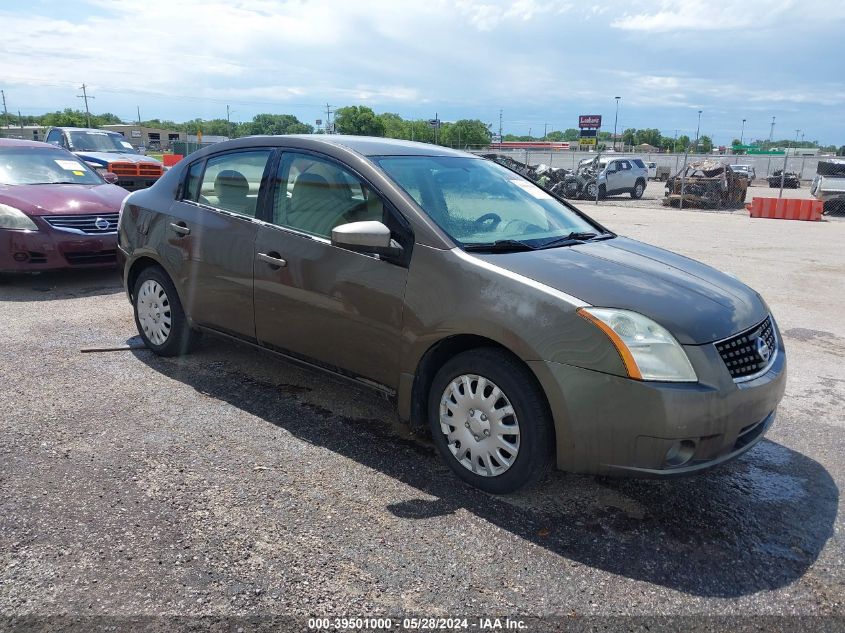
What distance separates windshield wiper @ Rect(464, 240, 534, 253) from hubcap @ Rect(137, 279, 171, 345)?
2621mm

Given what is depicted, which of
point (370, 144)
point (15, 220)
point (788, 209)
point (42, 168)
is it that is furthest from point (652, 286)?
point (788, 209)

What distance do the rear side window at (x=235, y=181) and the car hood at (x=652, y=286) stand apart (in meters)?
1.78

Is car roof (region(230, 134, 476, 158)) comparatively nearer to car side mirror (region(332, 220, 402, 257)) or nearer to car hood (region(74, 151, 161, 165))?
car side mirror (region(332, 220, 402, 257))

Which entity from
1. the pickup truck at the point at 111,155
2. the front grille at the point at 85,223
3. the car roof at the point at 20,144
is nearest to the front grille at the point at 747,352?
the front grille at the point at 85,223

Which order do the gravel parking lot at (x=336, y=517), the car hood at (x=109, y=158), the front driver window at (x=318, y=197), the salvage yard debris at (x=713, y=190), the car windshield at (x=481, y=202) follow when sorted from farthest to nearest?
the salvage yard debris at (x=713, y=190), the car hood at (x=109, y=158), the front driver window at (x=318, y=197), the car windshield at (x=481, y=202), the gravel parking lot at (x=336, y=517)

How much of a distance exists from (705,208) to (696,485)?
2299cm

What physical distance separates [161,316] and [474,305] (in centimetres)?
289

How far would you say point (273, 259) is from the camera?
4.12 m

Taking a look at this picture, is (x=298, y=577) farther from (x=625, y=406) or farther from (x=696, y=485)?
(x=696, y=485)

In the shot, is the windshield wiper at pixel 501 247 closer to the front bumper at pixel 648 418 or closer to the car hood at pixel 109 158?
the front bumper at pixel 648 418

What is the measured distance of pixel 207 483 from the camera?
342 cm

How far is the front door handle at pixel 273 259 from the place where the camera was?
409 cm

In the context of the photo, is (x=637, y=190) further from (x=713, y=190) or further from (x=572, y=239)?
(x=572, y=239)

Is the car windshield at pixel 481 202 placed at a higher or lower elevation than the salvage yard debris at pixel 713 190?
higher
